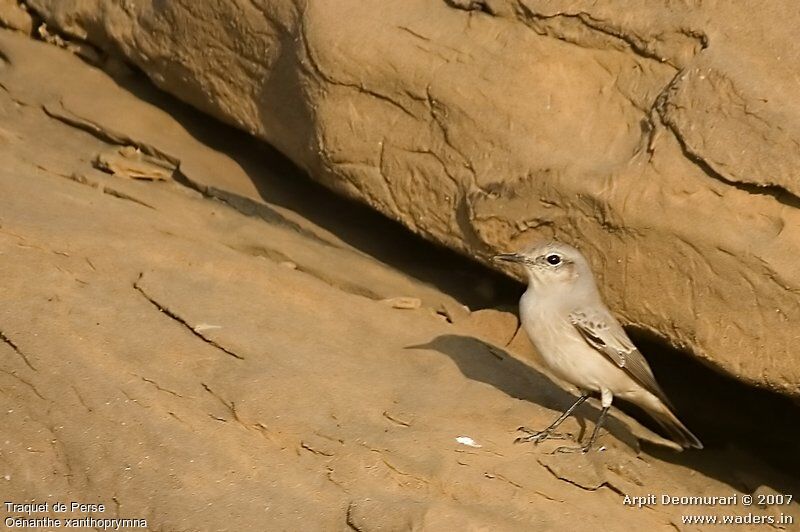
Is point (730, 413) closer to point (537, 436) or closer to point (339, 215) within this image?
point (537, 436)

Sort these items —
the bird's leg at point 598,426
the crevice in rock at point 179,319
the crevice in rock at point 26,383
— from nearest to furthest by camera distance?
the crevice in rock at point 26,383 < the bird's leg at point 598,426 < the crevice in rock at point 179,319

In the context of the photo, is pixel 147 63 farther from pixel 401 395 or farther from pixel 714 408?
pixel 714 408

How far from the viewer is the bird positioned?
7.34m

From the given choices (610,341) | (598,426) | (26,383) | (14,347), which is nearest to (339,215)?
(610,341)

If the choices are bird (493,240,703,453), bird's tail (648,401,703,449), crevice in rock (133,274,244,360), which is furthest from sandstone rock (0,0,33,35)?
bird's tail (648,401,703,449)

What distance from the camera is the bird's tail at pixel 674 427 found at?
7.67 meters

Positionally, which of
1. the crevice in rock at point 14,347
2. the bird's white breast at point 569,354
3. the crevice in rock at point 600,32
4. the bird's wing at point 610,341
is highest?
the crevice in rock at point 600,32

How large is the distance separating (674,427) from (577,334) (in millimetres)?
1035

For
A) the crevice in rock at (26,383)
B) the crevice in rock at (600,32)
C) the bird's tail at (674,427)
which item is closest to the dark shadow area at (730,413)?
the bird's tail at (674,427)

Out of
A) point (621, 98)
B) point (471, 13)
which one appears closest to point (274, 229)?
point (471, 13)

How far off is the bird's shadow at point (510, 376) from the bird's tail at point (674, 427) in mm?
221

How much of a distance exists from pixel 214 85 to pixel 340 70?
163 centimetres

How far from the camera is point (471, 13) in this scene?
8.59m

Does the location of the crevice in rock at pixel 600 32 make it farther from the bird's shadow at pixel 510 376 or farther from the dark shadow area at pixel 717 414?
the bird's shadow at pixel 510 376
